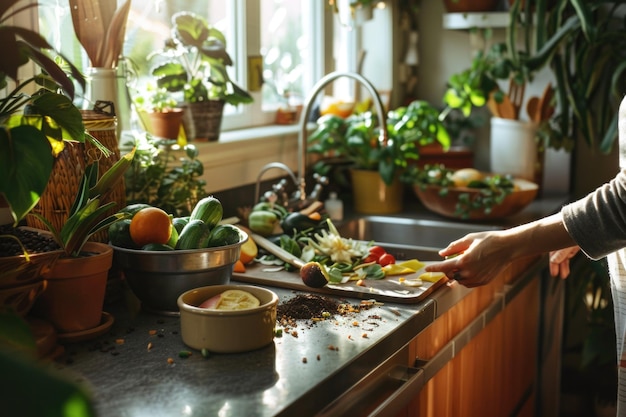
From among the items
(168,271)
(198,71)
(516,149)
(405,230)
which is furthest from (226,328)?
(516,149)

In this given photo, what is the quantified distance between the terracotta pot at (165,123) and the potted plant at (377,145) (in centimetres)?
59

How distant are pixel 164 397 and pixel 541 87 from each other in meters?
2.25

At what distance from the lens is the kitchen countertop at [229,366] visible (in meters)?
1.17

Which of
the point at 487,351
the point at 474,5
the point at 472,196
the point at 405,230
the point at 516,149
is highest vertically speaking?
the point at 474,5

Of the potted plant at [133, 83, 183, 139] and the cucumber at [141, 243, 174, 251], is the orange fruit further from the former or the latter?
the potted plant at [133, 83, 183, 139]

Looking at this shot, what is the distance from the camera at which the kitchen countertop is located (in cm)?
117

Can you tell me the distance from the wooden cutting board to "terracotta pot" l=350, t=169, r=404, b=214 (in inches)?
32.0

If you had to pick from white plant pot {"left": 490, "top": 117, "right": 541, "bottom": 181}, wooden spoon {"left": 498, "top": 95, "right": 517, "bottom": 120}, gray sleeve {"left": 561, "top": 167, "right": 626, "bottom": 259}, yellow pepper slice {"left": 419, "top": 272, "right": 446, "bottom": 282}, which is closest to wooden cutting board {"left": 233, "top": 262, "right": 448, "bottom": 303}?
yellow pepper slice {"left": 419, "top": 272, "right": 446, "bottom": 282}

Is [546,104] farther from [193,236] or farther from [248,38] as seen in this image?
[193,236]

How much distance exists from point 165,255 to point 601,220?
2.57 ft

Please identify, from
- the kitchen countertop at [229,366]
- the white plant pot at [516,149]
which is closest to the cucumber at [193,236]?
the kitchen countertop at [229,366]

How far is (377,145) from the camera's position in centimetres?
270

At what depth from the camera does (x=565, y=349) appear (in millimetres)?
3004

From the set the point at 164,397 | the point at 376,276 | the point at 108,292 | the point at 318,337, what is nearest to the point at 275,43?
the point at 376,276
